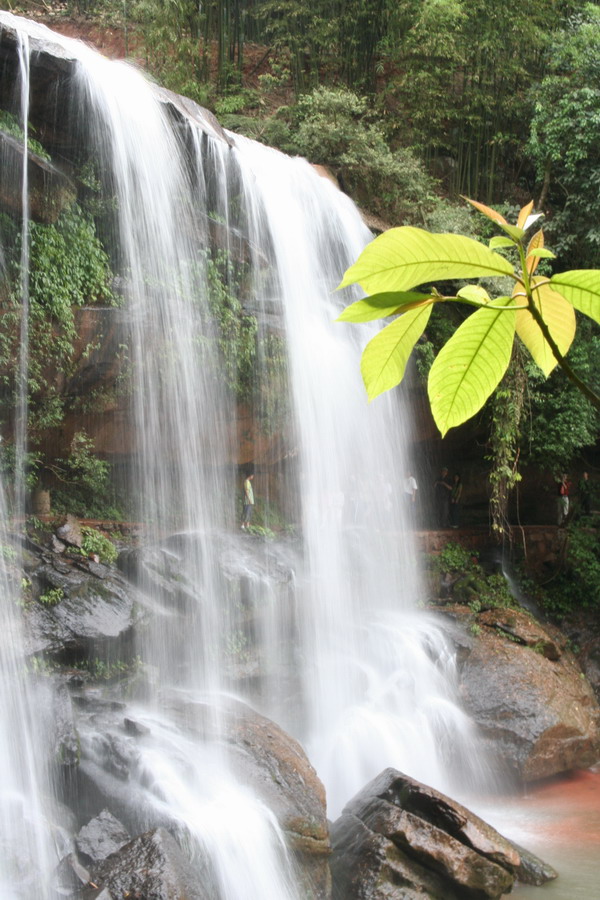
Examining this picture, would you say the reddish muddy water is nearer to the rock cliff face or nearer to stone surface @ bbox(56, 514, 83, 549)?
the rock cliff face

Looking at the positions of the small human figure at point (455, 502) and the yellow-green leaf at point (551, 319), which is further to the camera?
the small human figure at point (455, 502)

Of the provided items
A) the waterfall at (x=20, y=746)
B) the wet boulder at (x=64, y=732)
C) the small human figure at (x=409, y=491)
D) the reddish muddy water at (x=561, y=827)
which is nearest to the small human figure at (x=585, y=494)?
the small human figure at (x=409, y=491)

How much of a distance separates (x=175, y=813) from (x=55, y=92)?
28.7ft

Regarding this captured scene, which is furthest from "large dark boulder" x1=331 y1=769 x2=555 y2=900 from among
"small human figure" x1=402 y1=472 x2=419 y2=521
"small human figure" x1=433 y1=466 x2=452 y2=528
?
"small human figure" x1=433 y1=466 x2=452 y2=528

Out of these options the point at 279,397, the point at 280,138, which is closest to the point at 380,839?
the point at 279,397

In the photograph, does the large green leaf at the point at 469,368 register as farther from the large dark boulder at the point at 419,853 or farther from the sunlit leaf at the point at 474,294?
the large dark boulder at the point at 419,853

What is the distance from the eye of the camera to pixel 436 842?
7.07m

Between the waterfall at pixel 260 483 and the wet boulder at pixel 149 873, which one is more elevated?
the waterfall at pixel 260 483

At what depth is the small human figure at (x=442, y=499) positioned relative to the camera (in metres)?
15.9

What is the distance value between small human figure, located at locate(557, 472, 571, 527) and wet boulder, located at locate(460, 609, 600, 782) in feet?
14.6

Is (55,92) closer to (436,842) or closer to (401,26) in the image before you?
(436,842)

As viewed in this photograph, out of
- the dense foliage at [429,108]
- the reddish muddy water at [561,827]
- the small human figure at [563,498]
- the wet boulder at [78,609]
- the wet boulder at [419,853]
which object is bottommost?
the reddish muddy water at [561,827]

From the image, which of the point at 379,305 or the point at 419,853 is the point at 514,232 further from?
the point at 419,853

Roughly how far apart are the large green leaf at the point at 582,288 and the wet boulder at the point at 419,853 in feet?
22.3
